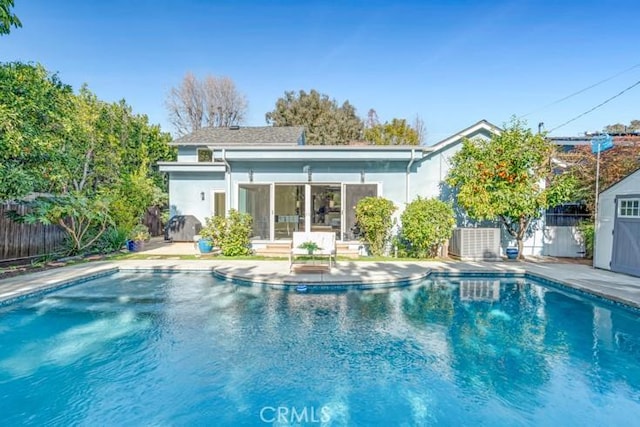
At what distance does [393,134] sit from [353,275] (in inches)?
1088

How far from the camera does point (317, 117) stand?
3428 cm

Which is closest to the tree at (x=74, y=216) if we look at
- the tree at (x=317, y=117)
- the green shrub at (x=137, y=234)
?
the green shrub at (x=137, y=234)

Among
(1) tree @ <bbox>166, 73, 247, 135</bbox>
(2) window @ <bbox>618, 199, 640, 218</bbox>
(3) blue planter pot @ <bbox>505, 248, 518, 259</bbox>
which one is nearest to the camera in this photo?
(2) window @ <bbox>618, 199, 640, 218</bbox>

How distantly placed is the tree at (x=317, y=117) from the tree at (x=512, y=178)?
76.4ft

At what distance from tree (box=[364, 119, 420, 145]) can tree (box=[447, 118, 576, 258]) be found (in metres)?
22.4

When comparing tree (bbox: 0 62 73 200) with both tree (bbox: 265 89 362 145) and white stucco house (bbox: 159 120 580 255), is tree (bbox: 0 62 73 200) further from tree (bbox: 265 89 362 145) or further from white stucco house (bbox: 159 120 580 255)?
tree (bbox: 265 89 362 145)

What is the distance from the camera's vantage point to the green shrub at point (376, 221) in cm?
1116

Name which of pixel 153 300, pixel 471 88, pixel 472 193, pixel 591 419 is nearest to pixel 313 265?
pixel 153 300

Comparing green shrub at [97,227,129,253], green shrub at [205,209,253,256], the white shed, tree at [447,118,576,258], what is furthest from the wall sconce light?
the white shed

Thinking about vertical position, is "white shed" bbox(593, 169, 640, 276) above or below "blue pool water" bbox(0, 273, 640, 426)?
above

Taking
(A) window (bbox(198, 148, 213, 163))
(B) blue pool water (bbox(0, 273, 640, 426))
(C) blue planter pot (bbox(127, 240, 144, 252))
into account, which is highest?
(A) window (bbox(198, 148, 213, 163))

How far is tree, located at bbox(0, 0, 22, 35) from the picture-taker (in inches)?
247

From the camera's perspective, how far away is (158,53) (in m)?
17.8

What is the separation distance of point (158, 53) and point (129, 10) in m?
5.93
